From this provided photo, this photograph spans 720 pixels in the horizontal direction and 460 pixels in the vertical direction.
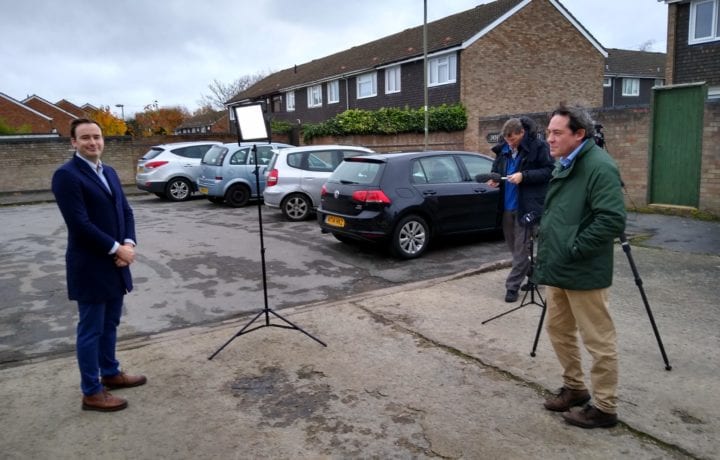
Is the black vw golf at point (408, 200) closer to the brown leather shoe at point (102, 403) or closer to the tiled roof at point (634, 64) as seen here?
the brown leather shoe at point (102, 403)

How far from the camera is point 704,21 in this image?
1772cm

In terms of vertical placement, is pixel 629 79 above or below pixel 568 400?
above

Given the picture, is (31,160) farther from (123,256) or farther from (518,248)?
(518,248)

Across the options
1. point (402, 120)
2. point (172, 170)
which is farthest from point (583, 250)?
point (402, 120)

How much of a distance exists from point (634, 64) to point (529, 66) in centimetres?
1457

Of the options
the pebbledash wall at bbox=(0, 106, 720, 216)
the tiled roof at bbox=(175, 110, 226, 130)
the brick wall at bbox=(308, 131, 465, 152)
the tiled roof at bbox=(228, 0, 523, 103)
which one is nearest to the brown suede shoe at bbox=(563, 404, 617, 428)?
the pebbledash wall at bbox=(0, 106, 720, 216)

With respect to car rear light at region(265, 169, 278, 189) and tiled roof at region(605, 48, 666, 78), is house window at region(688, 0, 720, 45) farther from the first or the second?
tiled roof at region(605, 48, 666, 78)

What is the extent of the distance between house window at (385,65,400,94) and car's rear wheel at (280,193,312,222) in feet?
55.1

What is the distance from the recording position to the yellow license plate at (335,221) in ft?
28.0

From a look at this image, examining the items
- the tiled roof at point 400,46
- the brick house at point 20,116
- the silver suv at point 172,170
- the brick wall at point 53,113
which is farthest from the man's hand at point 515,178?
the brick wall at point 53,113

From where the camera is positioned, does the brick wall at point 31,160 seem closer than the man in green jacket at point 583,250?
No

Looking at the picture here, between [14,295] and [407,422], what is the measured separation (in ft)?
18.6

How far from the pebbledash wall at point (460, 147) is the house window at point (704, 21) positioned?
7.38 metres

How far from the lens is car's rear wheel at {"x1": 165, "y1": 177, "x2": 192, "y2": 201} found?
17.1 meters
